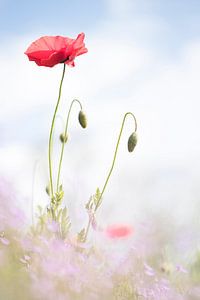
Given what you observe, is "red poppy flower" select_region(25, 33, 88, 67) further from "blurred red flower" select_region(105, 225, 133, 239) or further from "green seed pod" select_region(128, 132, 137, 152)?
"blurred red flower" select_region(105, 225, 133, 239)

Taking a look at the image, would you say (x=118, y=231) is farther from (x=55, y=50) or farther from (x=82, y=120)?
(x=55, y=50)

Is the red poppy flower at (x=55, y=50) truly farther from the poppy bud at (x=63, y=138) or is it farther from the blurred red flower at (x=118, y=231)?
the blurred red flower at (x=118, y=231)

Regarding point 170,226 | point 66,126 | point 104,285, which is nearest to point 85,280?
point 104,285

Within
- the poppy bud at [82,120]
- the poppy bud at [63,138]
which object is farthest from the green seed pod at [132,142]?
the poppy bud at [63,138]

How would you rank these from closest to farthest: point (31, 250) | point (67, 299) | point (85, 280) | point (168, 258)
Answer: point (67, 299) → point (85, 280) → point (31, 250) → point (168, 258)

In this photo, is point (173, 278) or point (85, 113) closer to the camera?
point (85, 113)

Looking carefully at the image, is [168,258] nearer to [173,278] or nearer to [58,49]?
[173,278]

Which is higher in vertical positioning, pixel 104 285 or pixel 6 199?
pixel 6 199
